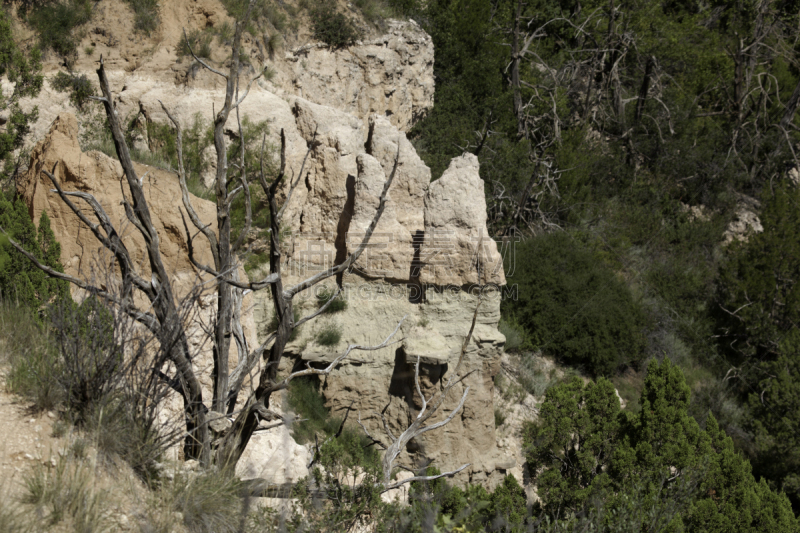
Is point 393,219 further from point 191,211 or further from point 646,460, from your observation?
point 646,460

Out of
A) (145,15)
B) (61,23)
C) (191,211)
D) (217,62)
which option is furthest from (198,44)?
(191,211)

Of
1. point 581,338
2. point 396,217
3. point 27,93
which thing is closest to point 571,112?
point 581,338

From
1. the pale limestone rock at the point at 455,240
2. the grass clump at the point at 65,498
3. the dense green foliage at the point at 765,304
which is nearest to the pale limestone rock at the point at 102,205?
the pale limestone rock at the point at 455,240

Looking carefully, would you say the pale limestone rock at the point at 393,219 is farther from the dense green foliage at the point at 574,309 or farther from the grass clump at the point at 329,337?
the dense green foliage at the point at 574,309

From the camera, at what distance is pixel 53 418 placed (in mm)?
3367

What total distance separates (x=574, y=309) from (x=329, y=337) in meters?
5.39

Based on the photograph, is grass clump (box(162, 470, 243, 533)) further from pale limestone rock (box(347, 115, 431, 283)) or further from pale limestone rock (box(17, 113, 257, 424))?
pale limestone rock (box(347, 115, 431, 283))

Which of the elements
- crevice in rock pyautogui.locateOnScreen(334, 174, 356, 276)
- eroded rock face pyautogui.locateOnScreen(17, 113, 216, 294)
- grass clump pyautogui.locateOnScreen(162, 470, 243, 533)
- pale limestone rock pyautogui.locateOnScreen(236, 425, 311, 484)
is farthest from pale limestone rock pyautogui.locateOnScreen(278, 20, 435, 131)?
grass clump pyautogui.locateOnScreen(162, 470, 243, 533)

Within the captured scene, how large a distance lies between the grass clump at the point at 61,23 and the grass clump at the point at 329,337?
5.17 meters

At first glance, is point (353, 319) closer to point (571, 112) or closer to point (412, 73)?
point (412, 73)

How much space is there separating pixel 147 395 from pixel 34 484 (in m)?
0.80

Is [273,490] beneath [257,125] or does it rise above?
beneath

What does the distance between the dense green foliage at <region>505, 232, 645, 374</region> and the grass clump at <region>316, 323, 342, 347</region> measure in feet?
15.2

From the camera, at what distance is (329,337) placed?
7305mm
